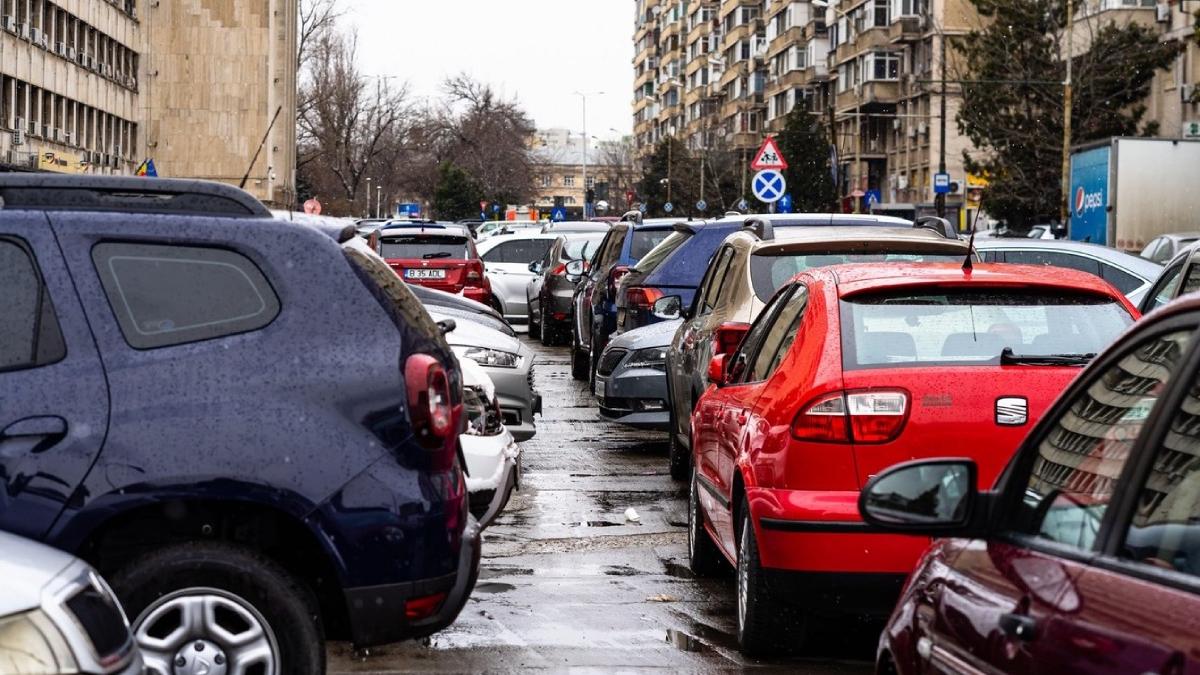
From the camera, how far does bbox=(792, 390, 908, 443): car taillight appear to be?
6.55 meters

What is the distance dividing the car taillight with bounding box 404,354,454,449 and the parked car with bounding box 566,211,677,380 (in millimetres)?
12250

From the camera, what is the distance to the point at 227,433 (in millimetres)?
5469

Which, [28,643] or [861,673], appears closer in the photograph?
[28,643]

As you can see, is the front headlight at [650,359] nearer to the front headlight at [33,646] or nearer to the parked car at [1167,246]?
the front headlight at [33,646]

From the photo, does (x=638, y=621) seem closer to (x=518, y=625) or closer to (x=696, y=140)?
(x=518, y=625)

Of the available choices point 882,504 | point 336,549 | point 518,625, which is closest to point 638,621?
point 518,625

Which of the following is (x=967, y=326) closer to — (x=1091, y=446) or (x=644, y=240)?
(x=1091, y=446)

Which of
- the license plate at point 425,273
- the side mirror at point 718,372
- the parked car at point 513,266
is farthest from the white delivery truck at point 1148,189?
the side mirror at point 718,372

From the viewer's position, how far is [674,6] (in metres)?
159

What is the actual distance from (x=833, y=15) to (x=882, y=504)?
313 ft

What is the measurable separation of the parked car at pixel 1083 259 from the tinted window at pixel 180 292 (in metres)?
12.2

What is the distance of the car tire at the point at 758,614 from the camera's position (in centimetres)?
691

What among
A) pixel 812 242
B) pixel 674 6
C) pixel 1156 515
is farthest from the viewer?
pixel 674 6

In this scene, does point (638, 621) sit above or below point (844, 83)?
below
